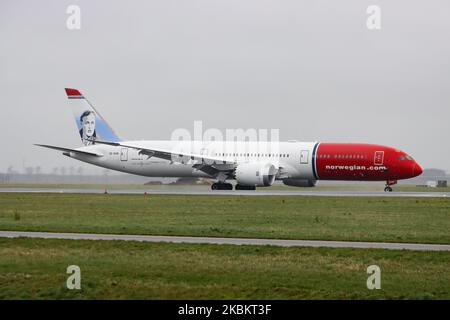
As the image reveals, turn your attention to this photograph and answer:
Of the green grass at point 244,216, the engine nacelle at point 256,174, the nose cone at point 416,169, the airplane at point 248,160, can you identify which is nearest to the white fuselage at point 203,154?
the airplane at point 248,160

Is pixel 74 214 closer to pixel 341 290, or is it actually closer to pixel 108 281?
pixel 108 281

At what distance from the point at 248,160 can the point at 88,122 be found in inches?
752

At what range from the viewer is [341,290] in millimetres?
16141

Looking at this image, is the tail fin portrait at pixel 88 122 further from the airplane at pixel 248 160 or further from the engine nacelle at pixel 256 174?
the engine nacelle at pixel 256 174

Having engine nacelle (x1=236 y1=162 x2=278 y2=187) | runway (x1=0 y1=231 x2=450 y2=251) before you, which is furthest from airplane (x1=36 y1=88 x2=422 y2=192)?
runway (x1=0 y1=231 x2=450 y2=251)

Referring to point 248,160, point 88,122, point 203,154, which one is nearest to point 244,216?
point 248,160

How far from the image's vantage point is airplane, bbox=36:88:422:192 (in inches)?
2253

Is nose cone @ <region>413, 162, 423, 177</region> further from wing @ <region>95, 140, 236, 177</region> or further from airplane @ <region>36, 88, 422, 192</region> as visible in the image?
wing @ <region>95, 140, 236, 177</region>

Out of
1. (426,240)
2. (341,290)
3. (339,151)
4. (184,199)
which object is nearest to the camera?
(341,290)

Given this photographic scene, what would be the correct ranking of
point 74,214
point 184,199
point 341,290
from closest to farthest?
point 341,290, point 74,214, point 184,199

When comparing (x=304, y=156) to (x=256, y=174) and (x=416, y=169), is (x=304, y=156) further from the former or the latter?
(x=416, y=169)
